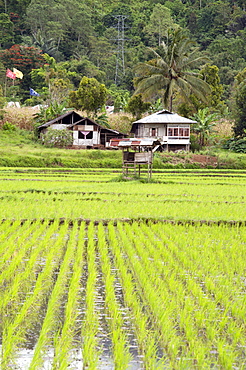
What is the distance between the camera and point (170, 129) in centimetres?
3481

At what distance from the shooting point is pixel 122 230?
742 cm

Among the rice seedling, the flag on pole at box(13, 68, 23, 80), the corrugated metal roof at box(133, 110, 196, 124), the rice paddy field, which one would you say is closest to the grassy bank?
the corrugated metal roof at box(133, 110, 196, 124)

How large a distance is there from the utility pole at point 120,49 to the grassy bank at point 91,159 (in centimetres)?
2991

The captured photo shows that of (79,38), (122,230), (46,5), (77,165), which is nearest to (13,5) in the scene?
(46,5)

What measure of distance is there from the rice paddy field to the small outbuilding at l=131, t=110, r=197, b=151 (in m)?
26.3

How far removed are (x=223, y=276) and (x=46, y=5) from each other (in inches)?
2494

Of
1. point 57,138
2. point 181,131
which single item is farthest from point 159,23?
point 57,138

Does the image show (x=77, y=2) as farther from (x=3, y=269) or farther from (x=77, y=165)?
(x=3, y=269)

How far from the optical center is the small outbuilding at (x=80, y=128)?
113ft

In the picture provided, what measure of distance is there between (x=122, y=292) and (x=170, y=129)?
102ft

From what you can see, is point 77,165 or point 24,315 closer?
point 24,315

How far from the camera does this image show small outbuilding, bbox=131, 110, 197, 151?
113 feet

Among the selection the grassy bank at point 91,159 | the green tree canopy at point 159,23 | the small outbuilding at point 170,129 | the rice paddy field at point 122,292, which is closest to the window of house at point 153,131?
the small outbuilding at point 170,129

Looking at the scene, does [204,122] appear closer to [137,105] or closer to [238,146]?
[238,146]
